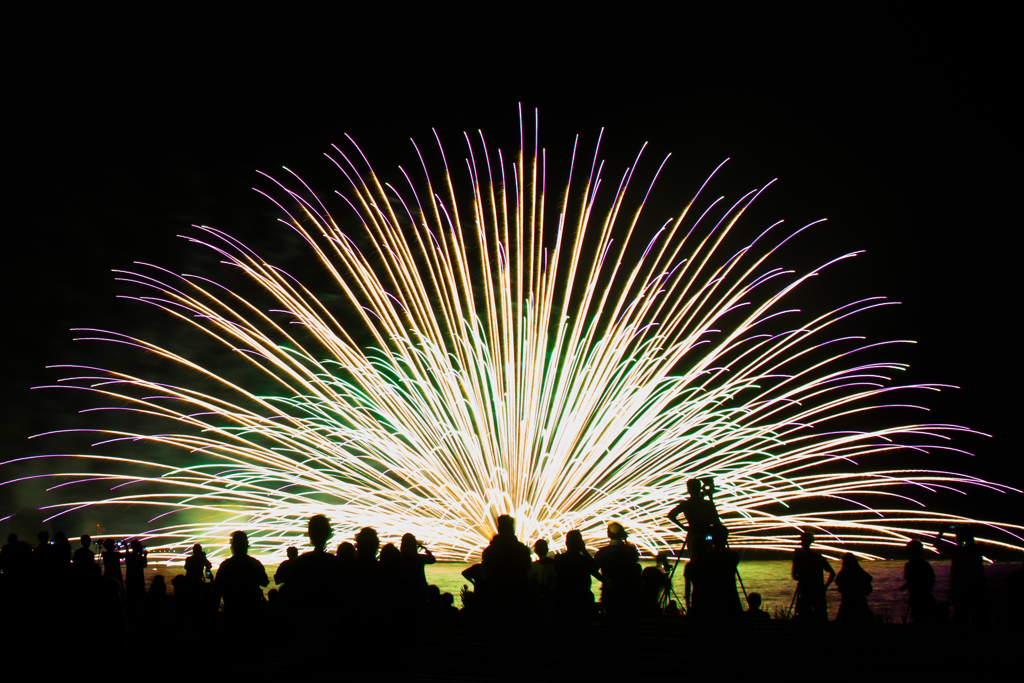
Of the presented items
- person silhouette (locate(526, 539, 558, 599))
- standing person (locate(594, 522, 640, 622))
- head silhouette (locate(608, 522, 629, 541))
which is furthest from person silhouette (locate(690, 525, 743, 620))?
person silhouette (locate(526, 539, 558, 599))

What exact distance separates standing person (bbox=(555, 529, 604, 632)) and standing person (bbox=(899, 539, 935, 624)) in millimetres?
4827

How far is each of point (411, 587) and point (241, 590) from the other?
4.88 feet

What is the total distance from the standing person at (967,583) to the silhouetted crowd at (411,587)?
0.02 m

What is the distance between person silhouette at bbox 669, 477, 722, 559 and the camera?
999 cm

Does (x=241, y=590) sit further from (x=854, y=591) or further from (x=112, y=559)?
(x=854, y=591)

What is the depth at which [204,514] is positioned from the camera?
24.2m

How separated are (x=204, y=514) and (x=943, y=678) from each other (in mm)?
22379

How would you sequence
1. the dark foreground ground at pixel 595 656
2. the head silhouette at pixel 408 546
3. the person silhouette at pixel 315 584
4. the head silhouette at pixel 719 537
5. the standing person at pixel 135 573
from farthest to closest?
the standing person at pixel 135 573 → the head silhouette at pixel 719 537 → the head silhouette at pixel 408 546 → the person silhouette at pixel 315 584 → the dark foreground ground at pixel 595 656

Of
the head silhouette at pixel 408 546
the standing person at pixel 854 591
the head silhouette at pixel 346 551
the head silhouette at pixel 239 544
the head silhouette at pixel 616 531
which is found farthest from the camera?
the standing person at pixel 854 591

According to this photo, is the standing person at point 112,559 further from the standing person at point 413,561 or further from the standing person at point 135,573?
the standing person at point 413,561

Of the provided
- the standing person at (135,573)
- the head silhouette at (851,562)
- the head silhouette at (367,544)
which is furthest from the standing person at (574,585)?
the standing person at (135,573)

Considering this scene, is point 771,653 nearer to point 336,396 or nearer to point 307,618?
point 307,618

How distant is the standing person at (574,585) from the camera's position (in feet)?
29.2

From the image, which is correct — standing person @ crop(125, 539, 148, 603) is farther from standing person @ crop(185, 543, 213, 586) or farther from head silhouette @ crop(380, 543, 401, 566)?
head silhouette @ crop(380, 543, 401, 566)
